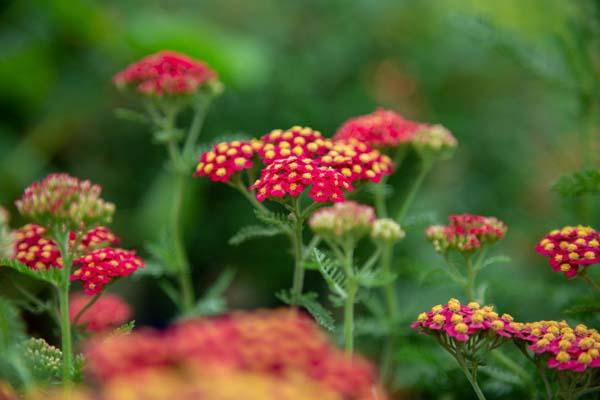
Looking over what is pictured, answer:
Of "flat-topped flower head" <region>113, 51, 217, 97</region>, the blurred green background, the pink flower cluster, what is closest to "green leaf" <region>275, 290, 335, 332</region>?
the pink flower cluster

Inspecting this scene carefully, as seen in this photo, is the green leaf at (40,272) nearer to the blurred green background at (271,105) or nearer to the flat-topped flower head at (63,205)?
the flat-topped flower head at (63,205)

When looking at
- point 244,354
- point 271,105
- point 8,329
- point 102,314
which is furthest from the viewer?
point 271,105

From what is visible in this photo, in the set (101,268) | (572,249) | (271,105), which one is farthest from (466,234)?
(271,105)

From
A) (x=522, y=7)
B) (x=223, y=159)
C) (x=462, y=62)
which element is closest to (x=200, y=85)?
(x=223, y=159)

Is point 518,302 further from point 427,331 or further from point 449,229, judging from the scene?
point 427,331

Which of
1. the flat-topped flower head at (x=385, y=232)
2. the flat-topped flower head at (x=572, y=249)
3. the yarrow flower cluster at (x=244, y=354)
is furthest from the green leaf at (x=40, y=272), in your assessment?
the flat-topped flower head at (x=572, y=249)

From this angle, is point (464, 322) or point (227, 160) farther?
point (227, 160)

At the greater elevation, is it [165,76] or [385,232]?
[165,76]

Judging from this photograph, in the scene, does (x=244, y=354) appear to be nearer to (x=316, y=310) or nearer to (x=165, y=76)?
(x=316, y=310)
